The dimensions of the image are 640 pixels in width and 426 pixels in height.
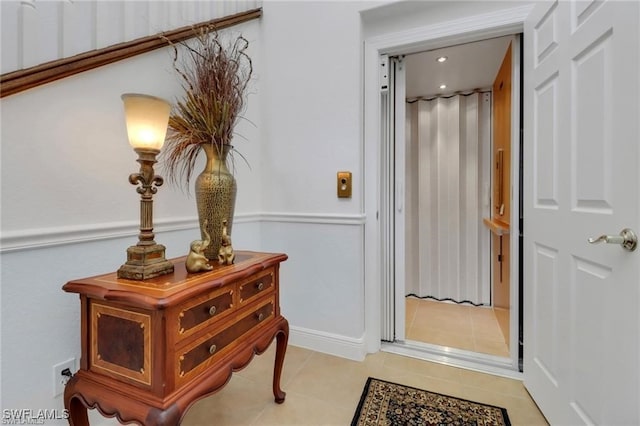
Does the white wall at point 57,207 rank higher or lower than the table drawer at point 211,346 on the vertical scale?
higher

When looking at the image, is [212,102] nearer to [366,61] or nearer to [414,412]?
[366,61]

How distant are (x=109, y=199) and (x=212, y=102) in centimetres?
62

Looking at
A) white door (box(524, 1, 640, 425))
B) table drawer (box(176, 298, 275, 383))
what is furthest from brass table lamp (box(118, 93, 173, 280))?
white door (box(524, 1, 640, 425))

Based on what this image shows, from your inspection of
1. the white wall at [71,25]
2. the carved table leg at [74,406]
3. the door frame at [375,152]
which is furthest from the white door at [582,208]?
the white wall at [71,25]

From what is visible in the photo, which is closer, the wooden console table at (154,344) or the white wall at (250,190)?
→ the wooden console table at (154,344)

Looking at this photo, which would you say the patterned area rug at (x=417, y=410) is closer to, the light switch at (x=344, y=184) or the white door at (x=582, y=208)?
the white door at (x=582, y=208)

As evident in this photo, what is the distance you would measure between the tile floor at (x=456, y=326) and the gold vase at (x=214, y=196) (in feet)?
5.71

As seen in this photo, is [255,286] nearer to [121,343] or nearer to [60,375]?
[121,343]

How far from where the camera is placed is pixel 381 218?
2.15m

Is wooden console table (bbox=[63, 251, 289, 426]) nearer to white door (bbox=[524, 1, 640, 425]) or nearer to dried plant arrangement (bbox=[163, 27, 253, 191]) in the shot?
dried plant arrangement (bbox=[163, 27, 253, 191])

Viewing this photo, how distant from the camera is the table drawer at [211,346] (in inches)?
37.4

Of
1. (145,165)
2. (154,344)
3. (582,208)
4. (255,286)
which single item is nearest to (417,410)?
(255,286)

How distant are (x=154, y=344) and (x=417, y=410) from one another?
1.29 meters

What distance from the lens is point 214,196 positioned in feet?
4.18
